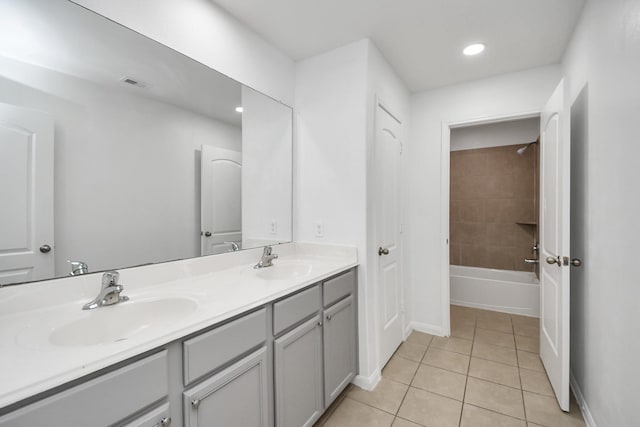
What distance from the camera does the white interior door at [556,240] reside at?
5.56ft

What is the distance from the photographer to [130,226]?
4.46ft

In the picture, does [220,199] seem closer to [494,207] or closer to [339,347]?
[339,347]

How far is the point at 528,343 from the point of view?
261cm

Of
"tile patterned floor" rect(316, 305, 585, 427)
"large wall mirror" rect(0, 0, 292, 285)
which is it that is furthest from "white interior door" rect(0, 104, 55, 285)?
"tile patterned floor" rect(316, 305, 585, 427)

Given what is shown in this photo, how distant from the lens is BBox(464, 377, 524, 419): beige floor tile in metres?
1.77

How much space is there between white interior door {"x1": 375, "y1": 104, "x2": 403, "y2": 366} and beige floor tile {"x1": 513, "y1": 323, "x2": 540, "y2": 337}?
1.22 m

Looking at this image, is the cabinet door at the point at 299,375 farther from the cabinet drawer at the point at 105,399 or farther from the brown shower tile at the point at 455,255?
the brown shower tile at the point at 455,255

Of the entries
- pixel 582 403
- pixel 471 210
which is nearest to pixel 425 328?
pixel 582 403

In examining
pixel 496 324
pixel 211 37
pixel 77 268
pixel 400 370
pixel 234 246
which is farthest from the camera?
pixel 496 324

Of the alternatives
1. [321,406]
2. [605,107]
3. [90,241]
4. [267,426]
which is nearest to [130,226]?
[90,241]

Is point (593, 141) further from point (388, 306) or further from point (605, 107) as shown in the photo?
point (388, 306)

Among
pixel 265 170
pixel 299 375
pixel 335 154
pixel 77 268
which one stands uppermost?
pixel 335 154

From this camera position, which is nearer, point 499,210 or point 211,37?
point 211,37

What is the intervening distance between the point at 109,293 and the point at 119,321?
12 centimetres
